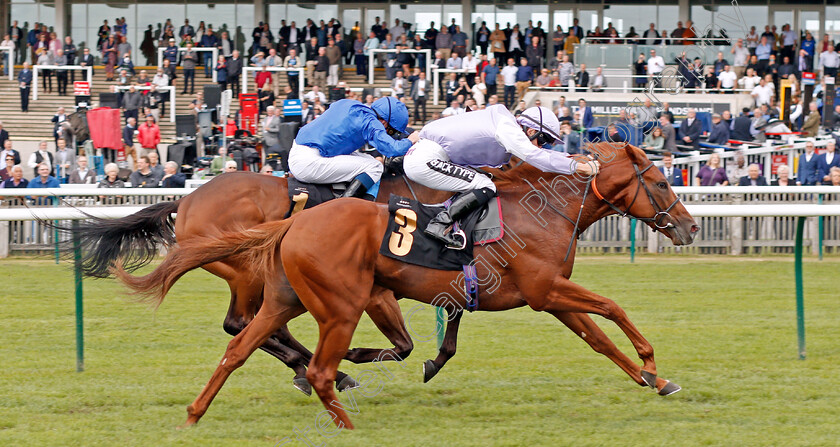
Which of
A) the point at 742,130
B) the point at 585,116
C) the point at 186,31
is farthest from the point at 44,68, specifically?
the point at 742,130

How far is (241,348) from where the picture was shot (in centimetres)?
491

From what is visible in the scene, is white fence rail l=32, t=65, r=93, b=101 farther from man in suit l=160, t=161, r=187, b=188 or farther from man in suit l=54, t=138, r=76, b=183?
man in suit l=160, t=161, r=187, b=188

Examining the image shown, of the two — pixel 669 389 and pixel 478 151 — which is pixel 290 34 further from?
pixel 669 389

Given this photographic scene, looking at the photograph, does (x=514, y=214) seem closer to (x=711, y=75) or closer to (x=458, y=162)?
(x=458, y=162)

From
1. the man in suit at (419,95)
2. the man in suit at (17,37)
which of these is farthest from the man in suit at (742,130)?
the man in suit at (17,37)

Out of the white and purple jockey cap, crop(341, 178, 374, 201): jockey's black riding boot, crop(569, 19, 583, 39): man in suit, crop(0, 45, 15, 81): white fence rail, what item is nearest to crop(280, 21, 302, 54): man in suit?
crop(0, 45, 15, 81): white fence rail

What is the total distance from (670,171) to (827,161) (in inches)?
83.2

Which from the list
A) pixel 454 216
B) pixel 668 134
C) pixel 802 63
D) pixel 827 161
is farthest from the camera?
pixel 802 63

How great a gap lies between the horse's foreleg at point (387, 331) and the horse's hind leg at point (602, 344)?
992 mm

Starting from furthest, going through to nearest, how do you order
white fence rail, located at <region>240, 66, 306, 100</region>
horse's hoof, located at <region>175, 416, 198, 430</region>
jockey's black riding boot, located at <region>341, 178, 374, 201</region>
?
white fence rail, located at <region>240, 66, 306, 100</region>, jockey's black riding boot, located at <region>341, 178, 374, 201</region>, horse's hoof, located at <region>175, 416, 198, 430</region>

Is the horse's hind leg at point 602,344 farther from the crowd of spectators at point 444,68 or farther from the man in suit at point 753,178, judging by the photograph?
the man in suit at point 753,178

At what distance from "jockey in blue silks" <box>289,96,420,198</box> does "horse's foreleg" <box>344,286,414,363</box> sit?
0.64 m

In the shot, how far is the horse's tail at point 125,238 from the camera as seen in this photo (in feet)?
18.8

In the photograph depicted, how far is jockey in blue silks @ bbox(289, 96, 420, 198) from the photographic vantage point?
19.5 ft
